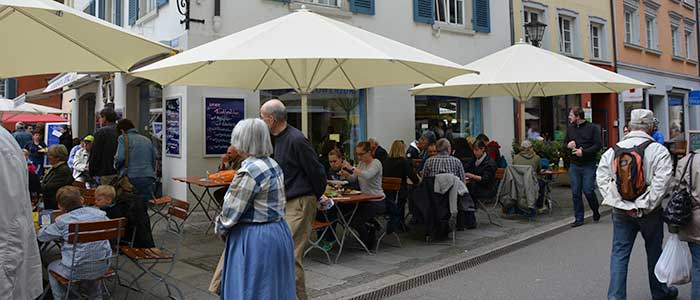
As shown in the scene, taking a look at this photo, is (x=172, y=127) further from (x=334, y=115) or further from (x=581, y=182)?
(x=581, y=182)

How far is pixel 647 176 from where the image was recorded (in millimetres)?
4227

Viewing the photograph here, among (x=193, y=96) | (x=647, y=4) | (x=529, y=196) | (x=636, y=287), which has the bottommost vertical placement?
(x=636, y=287)

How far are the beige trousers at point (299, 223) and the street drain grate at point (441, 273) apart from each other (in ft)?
2.68

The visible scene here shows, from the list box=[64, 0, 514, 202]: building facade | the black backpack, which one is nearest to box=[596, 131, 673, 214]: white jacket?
the black backpack

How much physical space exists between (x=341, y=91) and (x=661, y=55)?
1694cm

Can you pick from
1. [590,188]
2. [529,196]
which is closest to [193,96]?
[529,196]

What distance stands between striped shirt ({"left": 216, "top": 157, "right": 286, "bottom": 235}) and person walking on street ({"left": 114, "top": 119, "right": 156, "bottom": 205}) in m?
4.86

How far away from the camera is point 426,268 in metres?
5.85

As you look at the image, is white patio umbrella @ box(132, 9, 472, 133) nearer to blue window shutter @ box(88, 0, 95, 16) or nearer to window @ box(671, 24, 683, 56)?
blue window shutter @ box(88, 0, 95, 16)

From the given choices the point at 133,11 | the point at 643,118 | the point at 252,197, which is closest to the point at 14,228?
the point at 252,197

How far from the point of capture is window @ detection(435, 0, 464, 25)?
526 inches

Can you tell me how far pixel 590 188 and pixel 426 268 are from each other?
3912 millimetres

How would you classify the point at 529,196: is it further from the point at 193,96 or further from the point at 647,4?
the point at 647,4

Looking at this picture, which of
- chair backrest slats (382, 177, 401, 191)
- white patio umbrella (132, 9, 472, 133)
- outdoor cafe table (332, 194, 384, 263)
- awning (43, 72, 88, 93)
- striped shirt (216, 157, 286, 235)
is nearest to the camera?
striped shirt (216, 157, 286, 235)
